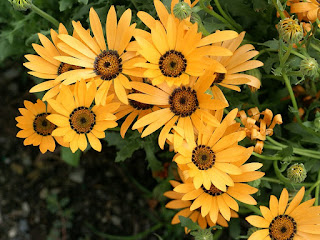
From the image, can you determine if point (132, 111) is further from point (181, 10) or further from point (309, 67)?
point (309, 67)

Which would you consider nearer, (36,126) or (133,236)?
(36,126)

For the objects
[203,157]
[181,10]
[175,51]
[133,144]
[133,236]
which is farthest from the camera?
[133,236]

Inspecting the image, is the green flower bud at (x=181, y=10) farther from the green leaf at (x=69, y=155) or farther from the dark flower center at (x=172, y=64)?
the green leaf at (x=69, y=155)

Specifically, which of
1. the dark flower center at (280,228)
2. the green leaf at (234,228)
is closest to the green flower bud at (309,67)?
the dark flower center at (280,228)

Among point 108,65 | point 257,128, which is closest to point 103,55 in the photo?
point 108,65

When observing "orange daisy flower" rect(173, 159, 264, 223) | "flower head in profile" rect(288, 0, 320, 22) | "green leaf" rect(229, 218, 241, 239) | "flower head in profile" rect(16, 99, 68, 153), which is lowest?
"green leaf" rect(229, 218, 241, 239)

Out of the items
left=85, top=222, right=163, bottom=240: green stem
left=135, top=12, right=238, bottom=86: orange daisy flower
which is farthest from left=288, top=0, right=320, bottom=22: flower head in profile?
left=85, top=222, right=163, bottom=240: green stem

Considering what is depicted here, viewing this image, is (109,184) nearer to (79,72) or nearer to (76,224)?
(76,224)

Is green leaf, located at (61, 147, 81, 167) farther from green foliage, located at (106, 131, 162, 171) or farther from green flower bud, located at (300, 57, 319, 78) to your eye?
green flower bud, located at (300, 57, 319, 78)
